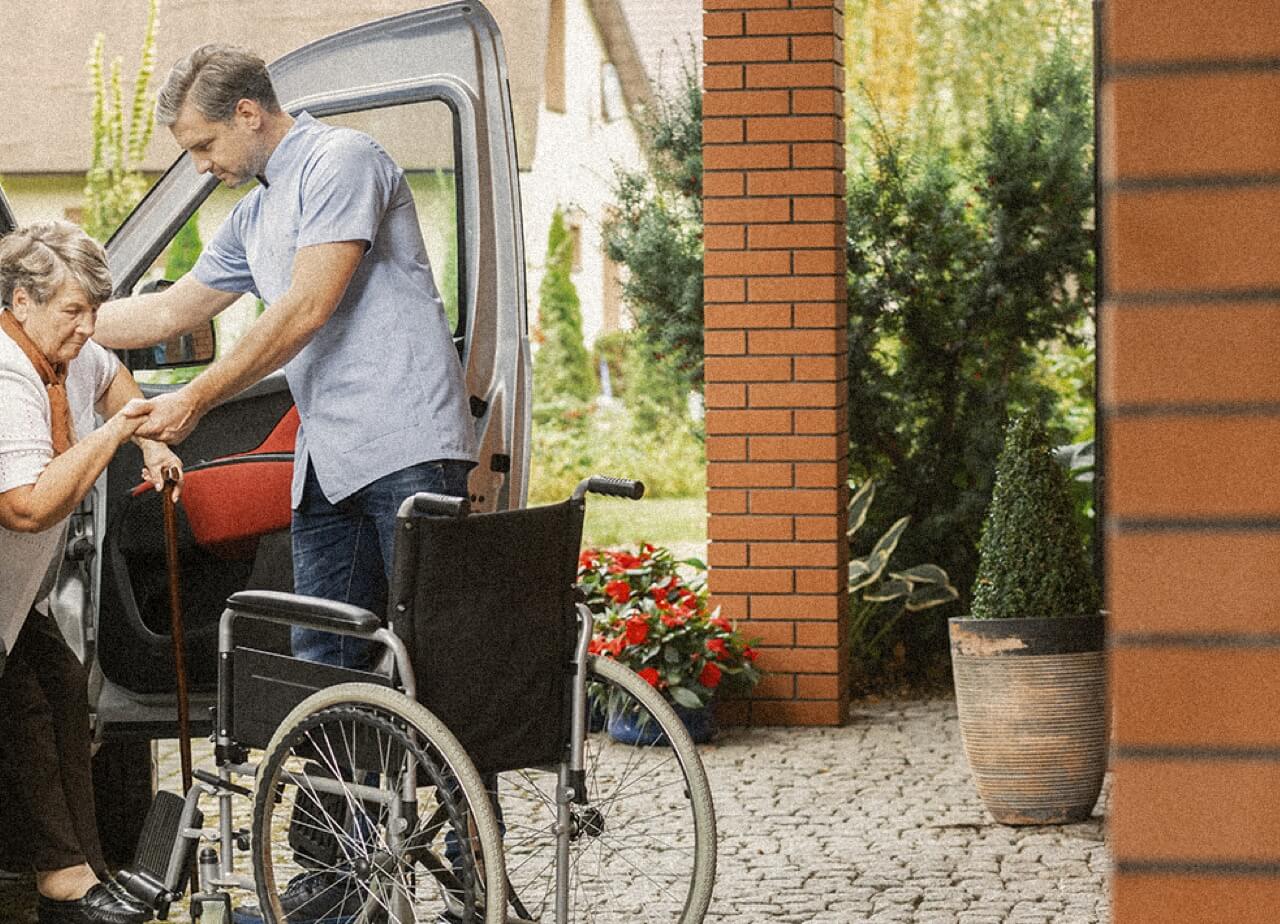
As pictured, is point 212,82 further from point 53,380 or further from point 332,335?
point 53,380

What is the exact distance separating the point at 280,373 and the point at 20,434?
114 centimetres

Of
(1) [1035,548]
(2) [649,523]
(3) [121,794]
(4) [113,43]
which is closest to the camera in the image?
(3) [121,794]

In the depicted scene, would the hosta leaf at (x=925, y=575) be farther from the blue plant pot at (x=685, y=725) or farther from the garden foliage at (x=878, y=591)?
the blue plant pot at (x=685, y=725)

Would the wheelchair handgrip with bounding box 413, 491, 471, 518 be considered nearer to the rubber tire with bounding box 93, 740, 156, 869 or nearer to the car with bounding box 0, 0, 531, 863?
the car with bounding box 0, 0, 531, 863

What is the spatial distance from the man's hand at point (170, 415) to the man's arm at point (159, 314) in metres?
0.59

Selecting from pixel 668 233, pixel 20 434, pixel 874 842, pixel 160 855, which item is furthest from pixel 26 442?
pixel 668 233

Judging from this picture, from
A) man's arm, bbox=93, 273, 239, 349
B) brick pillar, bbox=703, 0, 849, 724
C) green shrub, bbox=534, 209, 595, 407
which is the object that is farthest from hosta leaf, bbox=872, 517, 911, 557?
green shrub, bbox=534, 209, 595, 407

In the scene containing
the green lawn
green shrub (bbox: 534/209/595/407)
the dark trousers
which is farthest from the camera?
green shrub (bbox: 534/209/595/407)

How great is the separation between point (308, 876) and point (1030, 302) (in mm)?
4683

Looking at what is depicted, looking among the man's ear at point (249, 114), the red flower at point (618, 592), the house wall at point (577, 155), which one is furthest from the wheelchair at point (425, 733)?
the house wall at point (577, 155)

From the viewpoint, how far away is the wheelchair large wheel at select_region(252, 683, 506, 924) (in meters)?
3.16

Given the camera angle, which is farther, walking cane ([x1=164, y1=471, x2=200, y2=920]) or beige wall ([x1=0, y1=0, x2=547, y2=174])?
beige wall ([x1=0, y1=0, x2=547, y2=174])

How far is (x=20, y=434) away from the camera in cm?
373

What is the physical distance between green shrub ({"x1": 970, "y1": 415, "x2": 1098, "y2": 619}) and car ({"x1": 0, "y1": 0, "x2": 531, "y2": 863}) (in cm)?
141
